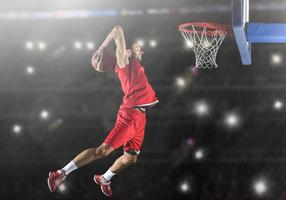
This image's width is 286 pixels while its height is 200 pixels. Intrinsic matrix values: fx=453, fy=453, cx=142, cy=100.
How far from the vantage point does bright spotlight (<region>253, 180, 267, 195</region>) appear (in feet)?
25.4

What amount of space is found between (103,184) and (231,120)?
2.51 m

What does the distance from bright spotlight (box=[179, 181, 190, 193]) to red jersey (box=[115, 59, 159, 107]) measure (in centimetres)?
171

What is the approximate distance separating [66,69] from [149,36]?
1725mm

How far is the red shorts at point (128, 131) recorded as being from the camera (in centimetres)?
700

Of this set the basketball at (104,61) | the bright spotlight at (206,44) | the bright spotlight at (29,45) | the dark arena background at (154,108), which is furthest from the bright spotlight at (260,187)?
the bright spotlight at (29,45)

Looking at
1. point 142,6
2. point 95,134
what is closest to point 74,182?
point 95,134

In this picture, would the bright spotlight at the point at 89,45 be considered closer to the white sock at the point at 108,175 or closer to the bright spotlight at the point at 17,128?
the bright spotlight at the point at 17,128

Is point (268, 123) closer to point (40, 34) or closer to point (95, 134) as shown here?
point (95, 134)

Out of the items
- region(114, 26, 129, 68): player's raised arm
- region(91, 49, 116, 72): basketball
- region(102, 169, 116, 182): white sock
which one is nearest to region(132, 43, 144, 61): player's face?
region(114, 26, 129, 68): player's raised arm

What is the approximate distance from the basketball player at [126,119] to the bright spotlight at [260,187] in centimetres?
220

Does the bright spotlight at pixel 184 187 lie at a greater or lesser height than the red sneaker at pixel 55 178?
lesser

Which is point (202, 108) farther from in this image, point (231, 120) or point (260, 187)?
point (260, 187)

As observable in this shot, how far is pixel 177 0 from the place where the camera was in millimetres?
8039

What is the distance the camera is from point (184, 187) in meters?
8.00
